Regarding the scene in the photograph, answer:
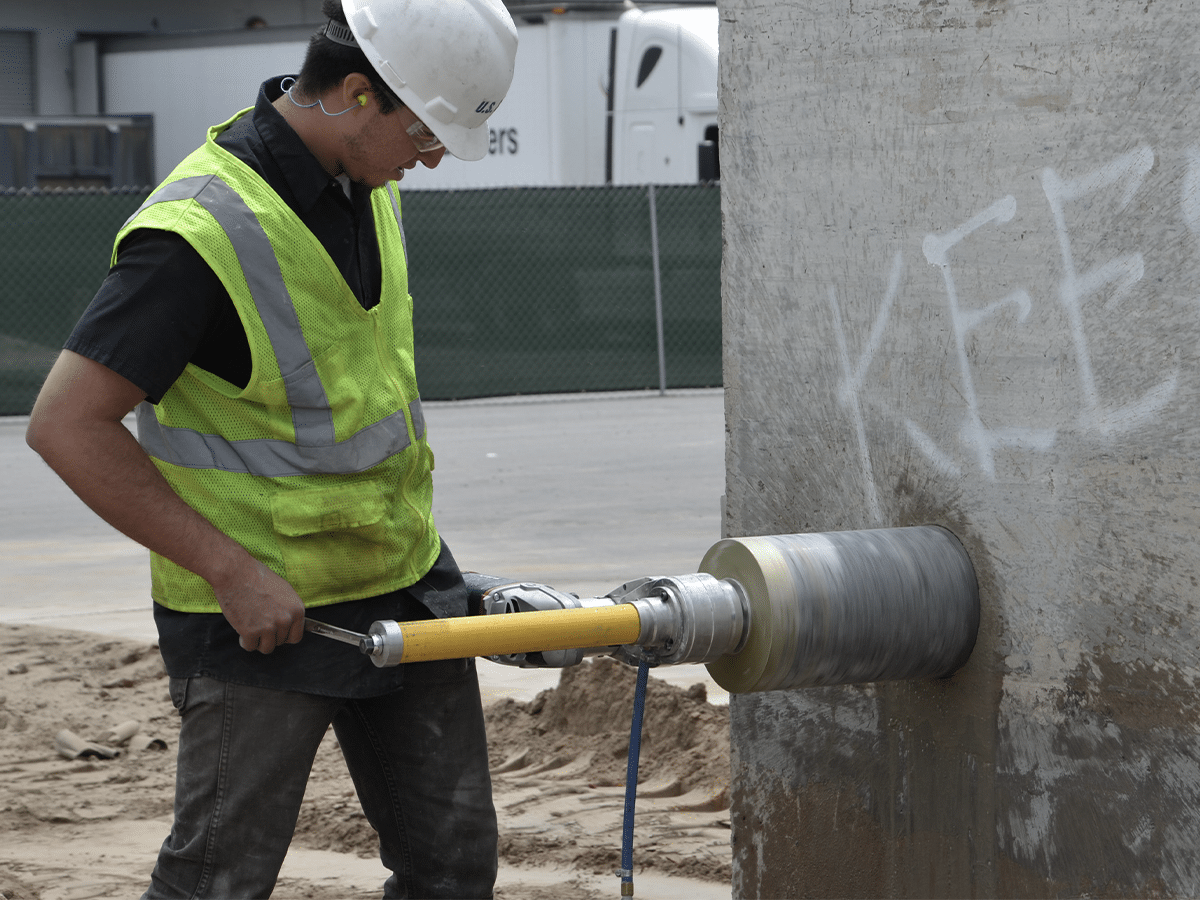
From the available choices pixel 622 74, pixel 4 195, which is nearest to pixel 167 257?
pixel 4 195

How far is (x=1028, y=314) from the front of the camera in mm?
2488

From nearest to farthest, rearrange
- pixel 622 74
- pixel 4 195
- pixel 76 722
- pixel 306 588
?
pixel 306 588
pixel 76 722
pixel 4 195
pixel 622 74

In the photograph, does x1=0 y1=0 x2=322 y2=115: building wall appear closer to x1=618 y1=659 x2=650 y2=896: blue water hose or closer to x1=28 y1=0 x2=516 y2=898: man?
x1=28 y1=0 x2=516 y2=898: man

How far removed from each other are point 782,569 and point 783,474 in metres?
0.60

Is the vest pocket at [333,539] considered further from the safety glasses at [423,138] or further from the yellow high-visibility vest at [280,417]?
the safety glasses at [423,138]

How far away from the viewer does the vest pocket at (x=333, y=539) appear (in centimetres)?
256

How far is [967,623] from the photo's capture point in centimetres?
260

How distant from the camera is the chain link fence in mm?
12750

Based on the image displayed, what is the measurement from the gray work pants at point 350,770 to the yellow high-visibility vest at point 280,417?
18cm

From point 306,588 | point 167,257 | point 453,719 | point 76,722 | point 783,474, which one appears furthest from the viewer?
point 76,722

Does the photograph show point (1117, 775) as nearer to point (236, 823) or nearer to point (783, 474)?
point (783, 474)

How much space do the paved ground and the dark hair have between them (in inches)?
116

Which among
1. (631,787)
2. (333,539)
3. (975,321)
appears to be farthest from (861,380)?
(333,539)

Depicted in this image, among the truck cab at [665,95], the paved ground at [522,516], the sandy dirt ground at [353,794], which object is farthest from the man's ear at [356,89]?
the truck cab at [665,95]
